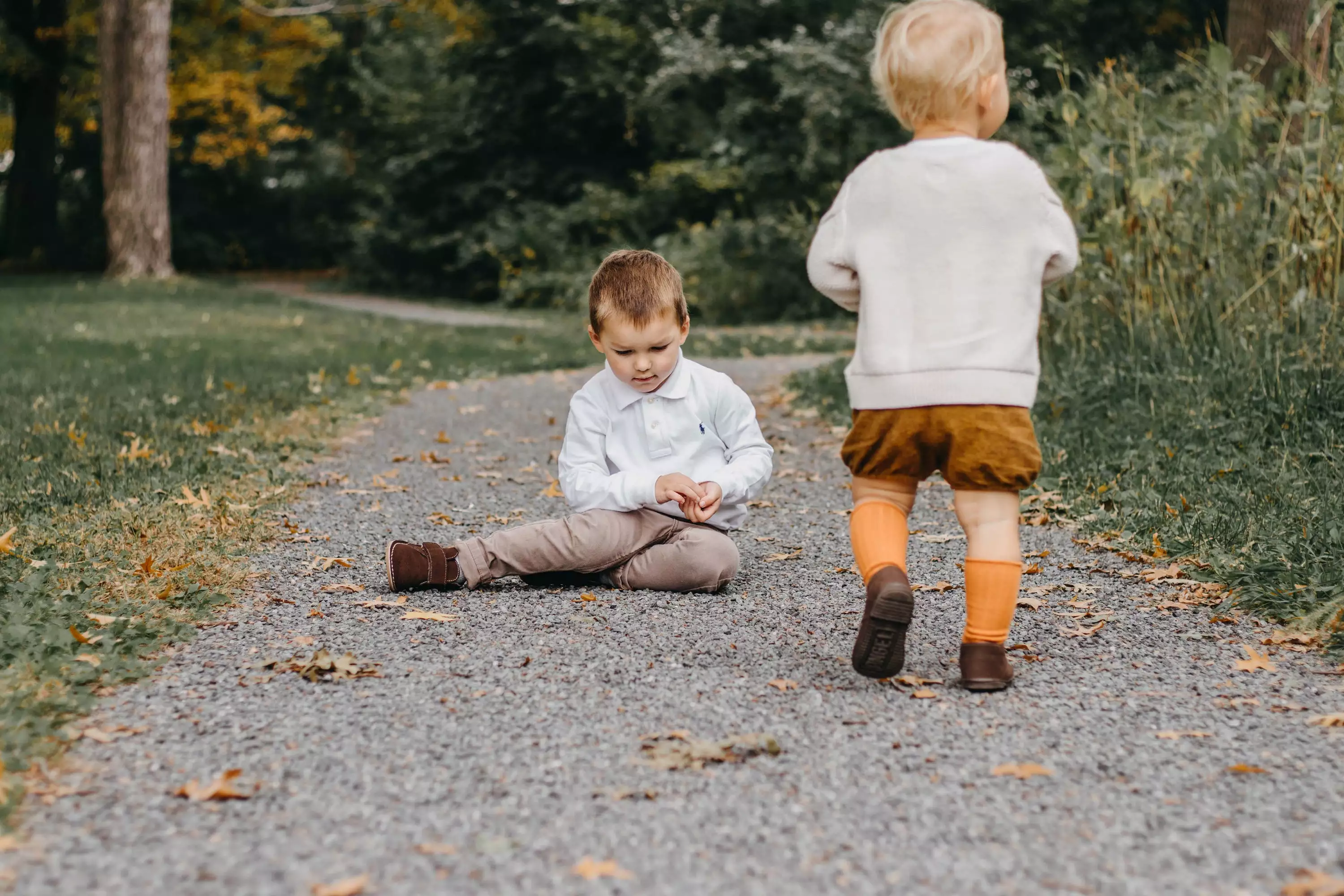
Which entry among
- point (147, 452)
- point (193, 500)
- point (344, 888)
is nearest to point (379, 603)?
point (193, 500)

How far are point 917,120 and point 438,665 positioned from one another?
5.29 ft

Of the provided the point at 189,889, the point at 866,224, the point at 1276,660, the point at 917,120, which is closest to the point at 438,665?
the point at 189,889

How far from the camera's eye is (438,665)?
3.02 meters

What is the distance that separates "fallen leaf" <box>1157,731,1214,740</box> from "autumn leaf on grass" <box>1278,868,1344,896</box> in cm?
61

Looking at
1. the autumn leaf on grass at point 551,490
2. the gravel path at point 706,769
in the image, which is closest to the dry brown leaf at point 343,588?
the gravel path at point 706,769

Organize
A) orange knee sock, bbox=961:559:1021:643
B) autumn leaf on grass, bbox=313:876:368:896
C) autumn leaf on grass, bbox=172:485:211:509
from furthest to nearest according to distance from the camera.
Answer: autumn leaf on grass, bbox=172:485:211:509 → orange knee sock, bbox=961:559:1021:643 → autumn leaf on grass, bbox=313:876:368:896

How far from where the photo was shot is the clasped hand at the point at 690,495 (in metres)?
3.60

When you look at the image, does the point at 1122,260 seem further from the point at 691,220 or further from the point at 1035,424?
the point at 691,220

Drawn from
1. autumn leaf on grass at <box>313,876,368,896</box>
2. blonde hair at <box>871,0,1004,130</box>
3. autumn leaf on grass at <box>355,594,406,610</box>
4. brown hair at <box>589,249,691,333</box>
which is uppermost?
blonde hair at <box>871,0,1004,130</box>

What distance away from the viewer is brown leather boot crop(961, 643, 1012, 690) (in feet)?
9.36

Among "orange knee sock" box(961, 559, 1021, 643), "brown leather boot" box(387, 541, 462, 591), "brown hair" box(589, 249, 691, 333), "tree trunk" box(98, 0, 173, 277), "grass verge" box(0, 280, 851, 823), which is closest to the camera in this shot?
"orange knee sock" box(961, 559, 1021, 643)

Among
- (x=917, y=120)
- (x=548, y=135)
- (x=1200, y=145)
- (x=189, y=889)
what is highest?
(x=548, y=135)

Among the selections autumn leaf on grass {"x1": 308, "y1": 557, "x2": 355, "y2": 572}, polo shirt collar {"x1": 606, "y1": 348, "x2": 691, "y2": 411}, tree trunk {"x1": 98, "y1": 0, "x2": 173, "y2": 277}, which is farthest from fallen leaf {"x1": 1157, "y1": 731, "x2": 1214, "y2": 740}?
tree trunk {"x1": 98, "y1": 0, "x2": 173, "y2": 277}

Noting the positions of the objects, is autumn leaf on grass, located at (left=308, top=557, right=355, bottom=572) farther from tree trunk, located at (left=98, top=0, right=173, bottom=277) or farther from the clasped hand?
tree trunk, located at (left=98, top=0, right=173, bottom=277)
